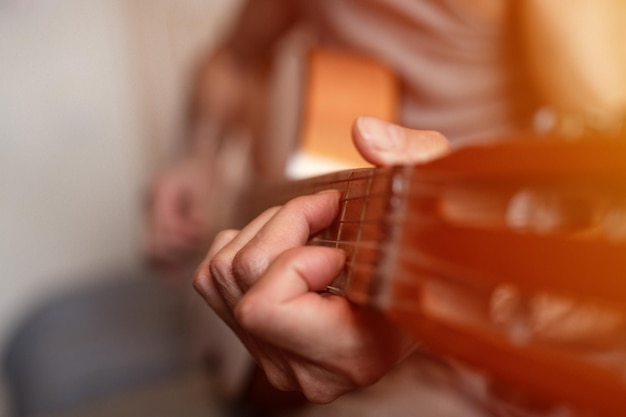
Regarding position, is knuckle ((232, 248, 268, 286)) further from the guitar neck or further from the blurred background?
the blurred background

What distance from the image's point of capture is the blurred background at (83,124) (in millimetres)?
1373

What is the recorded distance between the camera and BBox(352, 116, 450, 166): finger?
312 mm

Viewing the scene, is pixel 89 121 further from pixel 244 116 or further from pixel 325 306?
pixel 325 306

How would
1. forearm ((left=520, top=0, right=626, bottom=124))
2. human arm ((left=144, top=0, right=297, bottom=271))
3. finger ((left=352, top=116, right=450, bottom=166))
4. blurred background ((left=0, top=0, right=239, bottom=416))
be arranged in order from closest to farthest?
finger ((left=352, top=116, right=450, bottom=166)) → forearm ((left=520, top=0, right=626, bottom=124)) → human arm ((left=144, top=0, right=297, bottom=271)) → blurred background ((left=0, top=0, right=239, bottom=416))

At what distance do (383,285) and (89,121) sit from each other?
1381 millimetres

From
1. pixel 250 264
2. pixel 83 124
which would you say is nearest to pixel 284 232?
pixel 250 264

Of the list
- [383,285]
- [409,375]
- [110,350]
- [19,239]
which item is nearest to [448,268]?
[383,285]

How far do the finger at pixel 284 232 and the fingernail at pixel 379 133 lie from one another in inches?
1.4

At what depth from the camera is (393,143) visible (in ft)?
1.04

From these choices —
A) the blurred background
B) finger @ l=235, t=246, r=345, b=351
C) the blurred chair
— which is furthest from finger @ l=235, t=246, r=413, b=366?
the blurred background

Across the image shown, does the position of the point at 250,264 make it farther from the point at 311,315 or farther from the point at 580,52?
the point at 580,52

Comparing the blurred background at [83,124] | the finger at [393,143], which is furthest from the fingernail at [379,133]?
the blurred background at [83,124]

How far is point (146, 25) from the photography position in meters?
1.50

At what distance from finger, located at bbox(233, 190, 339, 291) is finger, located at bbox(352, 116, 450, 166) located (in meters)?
0.03
